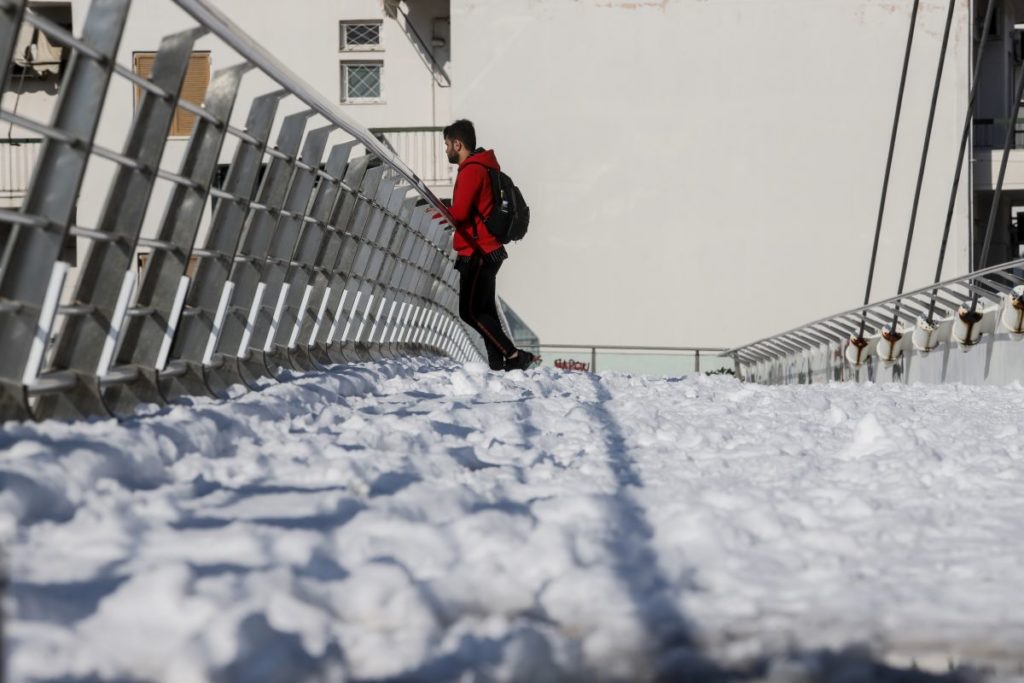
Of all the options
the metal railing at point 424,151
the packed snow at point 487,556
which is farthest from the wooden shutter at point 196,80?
the packed snow at point 487,556

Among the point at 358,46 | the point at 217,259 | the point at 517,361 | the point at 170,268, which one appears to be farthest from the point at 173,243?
the point at 358,46

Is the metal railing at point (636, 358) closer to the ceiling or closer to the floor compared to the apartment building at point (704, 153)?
closer to the floor

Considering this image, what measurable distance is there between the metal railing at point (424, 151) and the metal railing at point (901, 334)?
20.2 ft

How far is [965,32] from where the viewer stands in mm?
28031

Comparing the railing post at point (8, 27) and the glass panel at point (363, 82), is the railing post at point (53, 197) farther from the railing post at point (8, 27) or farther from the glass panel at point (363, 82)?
the glass panel at point (363, 82)

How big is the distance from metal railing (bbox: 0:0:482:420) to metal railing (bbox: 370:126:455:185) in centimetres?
1865

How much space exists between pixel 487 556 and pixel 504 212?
7142 mm

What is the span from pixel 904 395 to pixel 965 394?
0.74 m

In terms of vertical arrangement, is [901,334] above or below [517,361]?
above

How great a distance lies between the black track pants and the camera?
34.8 ft

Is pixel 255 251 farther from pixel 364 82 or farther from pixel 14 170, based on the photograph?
pixel 364 82

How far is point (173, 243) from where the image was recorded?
18.5 feet

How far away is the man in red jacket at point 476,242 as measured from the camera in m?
10.2

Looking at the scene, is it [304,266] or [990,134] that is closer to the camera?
[304,266]
